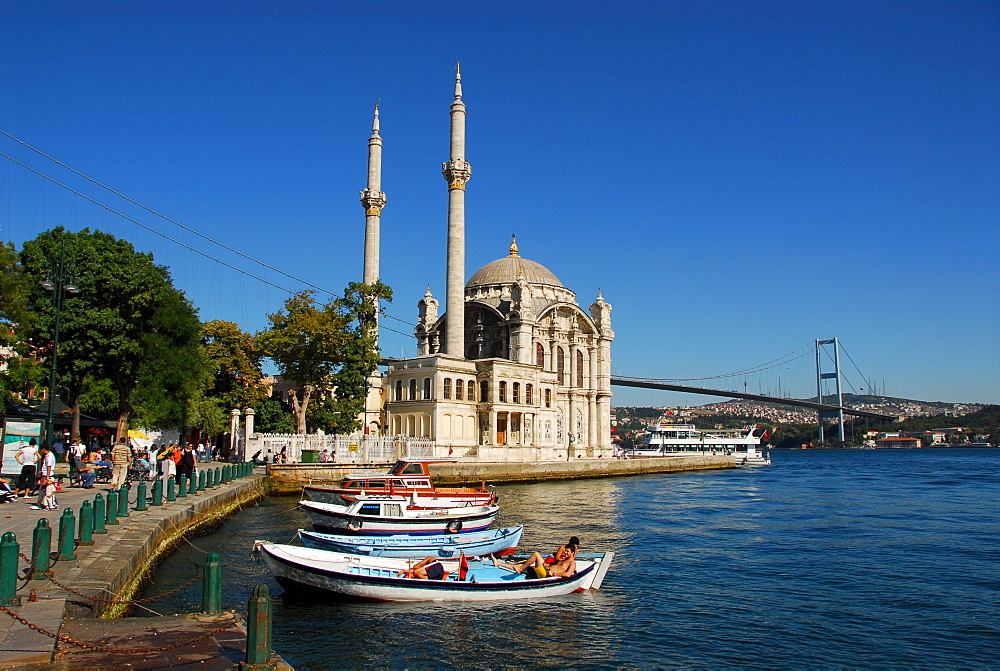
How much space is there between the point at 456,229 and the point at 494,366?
8963 millimetres

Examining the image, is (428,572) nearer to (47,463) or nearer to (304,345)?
(47,463)

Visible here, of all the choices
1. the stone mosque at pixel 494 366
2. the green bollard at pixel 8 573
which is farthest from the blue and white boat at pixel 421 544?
the stone mosque at pixel 494 366

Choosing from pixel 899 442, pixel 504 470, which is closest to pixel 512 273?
pixel 504 470

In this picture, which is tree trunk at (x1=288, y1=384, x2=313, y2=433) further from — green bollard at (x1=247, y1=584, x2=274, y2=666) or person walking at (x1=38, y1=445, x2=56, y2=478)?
green bollard at (x1=247, y1=584, x2=274, y2=666)

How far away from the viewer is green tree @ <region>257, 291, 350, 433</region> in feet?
129

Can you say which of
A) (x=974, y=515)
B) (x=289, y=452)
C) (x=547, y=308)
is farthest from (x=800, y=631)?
(x=547, y=308)

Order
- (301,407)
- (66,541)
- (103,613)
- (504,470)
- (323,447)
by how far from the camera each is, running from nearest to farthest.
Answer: (103,613) → (66,541) → (323,447) → (301,407) → (504,470)

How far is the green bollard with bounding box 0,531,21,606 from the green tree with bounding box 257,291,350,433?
3030cm

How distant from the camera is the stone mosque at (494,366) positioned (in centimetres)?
4809

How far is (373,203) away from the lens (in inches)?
1967

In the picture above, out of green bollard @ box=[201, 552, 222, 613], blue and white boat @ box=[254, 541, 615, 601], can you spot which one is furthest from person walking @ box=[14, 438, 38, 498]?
green bollard @ box=[201, 552, 222, 613]

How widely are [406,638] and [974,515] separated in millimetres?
27341

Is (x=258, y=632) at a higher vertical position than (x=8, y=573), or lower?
lower

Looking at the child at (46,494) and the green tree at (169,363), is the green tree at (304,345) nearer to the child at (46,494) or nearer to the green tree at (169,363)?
the green tree at (169,363)
